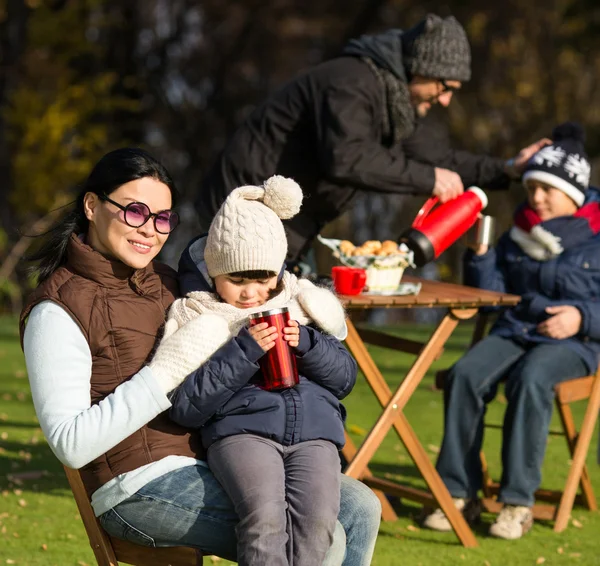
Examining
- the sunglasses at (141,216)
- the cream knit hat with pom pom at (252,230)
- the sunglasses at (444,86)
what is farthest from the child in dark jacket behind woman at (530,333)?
the sunglasses at (141,216)

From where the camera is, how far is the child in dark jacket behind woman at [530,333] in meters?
4.46

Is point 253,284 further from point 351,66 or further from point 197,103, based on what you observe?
point 197,103

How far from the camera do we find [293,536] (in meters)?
2.60

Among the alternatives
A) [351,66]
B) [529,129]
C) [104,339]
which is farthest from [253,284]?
[529,129]

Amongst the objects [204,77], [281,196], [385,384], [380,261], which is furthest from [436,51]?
[204,77]

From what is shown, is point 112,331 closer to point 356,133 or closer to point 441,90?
point 356,133

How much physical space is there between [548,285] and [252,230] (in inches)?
87.7

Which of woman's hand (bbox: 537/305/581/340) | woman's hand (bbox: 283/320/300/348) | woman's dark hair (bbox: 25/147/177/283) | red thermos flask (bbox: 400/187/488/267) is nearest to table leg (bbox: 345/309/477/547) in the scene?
red thermos flask (bbox: 400/187/488/267)

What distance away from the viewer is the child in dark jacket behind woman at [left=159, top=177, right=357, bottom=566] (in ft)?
8.47

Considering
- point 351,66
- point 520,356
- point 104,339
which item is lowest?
point 520,356

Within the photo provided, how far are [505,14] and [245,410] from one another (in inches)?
666

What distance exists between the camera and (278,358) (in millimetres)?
2693

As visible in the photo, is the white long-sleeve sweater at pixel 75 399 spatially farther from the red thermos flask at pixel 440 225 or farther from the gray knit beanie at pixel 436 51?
the gray knit beanie at pixel 436 51

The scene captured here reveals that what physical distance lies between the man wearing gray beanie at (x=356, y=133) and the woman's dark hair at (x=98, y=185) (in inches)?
72.4
